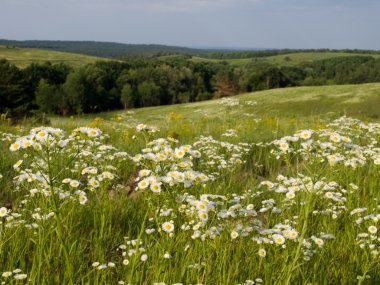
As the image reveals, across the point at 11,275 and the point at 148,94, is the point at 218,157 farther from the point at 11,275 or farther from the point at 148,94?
the point at 148,94

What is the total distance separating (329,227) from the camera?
328cm

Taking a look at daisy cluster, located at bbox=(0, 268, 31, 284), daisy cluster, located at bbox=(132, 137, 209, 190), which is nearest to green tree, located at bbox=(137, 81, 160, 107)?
daisy cluster, located at bbox=(132, 137, 209, 190)

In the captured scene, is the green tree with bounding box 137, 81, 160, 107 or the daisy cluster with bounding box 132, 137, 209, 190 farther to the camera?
the green tree with bounding box 137, 81, 160, 107

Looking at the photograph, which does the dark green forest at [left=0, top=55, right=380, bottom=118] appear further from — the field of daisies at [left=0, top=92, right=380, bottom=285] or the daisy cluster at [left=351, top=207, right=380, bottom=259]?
the daisy cluster at [left=351, top=207, right=380, bottom=259]

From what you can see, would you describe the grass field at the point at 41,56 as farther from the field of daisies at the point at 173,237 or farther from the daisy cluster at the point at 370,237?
the daisy cluster at the point at 370,237

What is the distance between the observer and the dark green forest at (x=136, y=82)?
7131 cm

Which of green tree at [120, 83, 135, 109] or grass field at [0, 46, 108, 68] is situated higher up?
grass field at [0, 46, 108, 68]

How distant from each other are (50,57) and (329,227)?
16414 centimetres

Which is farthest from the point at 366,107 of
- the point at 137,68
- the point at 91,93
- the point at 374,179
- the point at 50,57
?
the point at 50,57

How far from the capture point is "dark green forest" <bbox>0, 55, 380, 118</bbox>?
2808 inches

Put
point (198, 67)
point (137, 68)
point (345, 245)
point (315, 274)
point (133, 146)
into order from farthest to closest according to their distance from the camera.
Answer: point (198, 67) < point (137, 68) < point (133, 146) < point (345, 245) < point (315, 274)

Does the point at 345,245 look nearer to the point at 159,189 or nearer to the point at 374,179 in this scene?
the point at 159,189

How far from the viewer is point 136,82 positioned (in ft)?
309

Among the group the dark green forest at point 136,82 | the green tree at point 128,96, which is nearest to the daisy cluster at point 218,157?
the dark green forest at point 136,82
